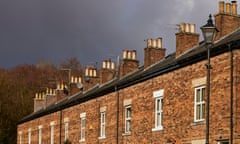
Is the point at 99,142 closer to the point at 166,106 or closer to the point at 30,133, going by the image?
the point at 166,106

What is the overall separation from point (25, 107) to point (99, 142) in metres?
37.5

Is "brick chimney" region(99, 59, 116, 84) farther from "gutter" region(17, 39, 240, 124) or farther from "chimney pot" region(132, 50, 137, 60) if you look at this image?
"chimney pot" region(132, 50, 137, 60)

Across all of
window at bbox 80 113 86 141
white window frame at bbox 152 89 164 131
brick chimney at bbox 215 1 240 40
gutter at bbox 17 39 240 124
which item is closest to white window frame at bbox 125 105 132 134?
gutter at bbox 17 39 240 124

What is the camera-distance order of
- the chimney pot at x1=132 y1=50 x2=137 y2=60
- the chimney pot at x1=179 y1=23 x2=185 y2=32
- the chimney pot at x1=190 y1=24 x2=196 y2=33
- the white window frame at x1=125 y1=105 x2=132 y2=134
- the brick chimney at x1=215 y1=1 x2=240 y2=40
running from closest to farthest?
the brick chimney at x1=215 y1=1 x2=240 y2=40
the chimney pot at x1=179 y1=23 x2=185 y2=32
the chimney pot at x1=190 y1=24 x2=196 y2=33
the white window frame at x1=125 y1=105 x2=132 y2=134
the chimney pot at x1=132 y1=50 x2=137 y2=60

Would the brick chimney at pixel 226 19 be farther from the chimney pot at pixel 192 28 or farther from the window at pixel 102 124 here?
the window at pixel 102 124

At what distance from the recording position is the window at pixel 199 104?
24250 mm

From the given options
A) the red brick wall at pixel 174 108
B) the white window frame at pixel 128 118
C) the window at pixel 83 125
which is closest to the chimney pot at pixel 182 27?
the red brick wall at pixel 174 108

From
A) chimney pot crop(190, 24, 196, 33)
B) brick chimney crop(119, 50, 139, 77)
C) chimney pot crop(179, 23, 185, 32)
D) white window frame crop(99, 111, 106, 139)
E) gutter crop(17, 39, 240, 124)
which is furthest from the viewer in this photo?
brick chimney crop(119, 50, 139, 77)

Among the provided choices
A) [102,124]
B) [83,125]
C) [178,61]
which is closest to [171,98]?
[178,61]

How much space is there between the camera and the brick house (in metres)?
22.5

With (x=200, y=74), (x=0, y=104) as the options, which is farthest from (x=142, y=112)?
(x=0, y=104)

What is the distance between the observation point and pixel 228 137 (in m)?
22.0

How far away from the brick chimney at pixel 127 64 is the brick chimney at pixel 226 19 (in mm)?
11865

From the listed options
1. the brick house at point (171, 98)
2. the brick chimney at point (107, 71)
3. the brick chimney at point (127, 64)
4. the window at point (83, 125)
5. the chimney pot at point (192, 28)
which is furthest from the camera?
the brick chimney at point (107, 71)
